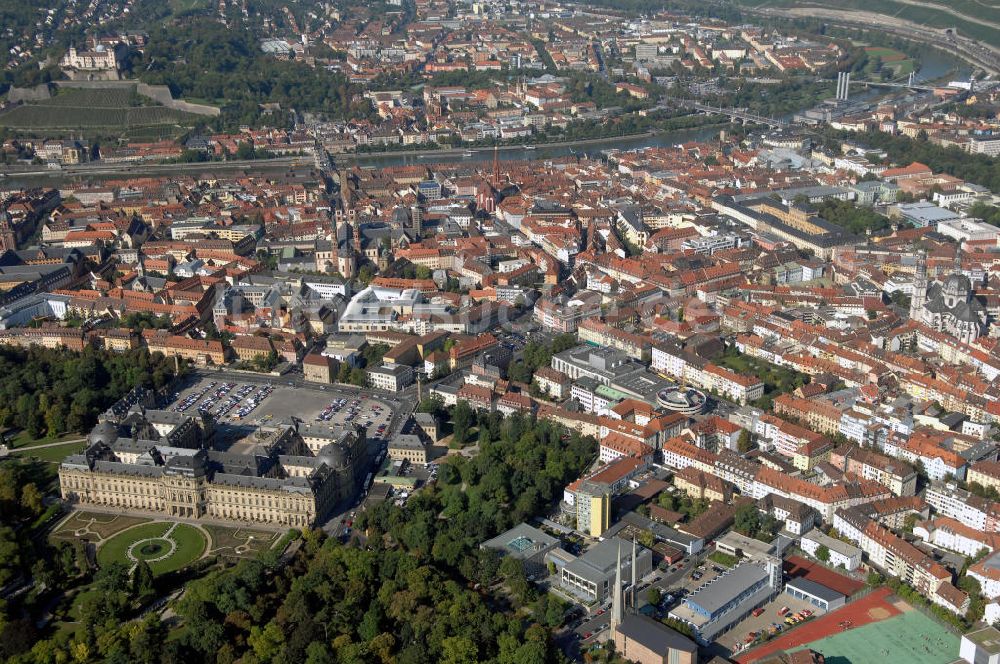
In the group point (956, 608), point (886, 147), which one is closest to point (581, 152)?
point (886, 147)

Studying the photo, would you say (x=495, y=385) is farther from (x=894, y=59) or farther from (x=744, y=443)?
(x=894, y=59)

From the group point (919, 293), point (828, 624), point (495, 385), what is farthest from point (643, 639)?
point (919, 293)

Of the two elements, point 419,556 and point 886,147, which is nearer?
point 419,556

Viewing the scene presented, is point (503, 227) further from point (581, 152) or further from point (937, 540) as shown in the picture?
point (937, 540)

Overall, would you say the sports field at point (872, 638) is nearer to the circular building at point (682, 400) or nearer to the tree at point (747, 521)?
the tree at point (747, 521)

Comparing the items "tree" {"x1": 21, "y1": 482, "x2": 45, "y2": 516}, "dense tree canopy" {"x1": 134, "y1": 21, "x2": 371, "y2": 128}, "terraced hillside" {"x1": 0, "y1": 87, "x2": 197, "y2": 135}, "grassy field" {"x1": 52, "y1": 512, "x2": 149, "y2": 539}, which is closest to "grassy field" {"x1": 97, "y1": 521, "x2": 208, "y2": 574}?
"grassy field" {"x1": 52, "y1": 512, "x2": 149, "y2": 539}

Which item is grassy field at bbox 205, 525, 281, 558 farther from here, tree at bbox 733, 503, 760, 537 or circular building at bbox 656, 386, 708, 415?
circular building at bbox 656, 386, 708, 415

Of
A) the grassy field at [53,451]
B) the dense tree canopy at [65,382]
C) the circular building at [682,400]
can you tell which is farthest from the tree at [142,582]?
the circular building at [682,400]
